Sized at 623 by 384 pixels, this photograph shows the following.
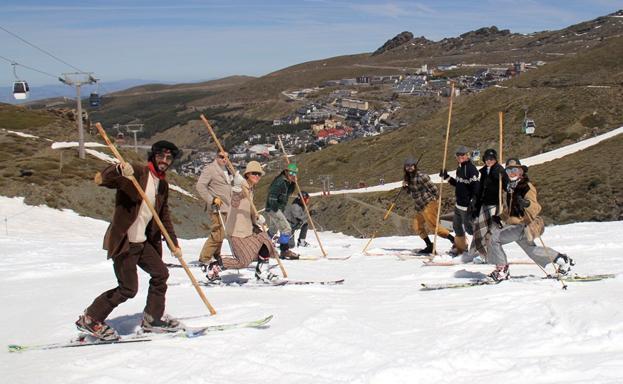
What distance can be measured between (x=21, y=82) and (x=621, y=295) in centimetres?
5149

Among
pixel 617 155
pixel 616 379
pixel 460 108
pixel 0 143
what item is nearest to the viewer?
pixel 616 379

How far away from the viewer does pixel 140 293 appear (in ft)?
34.2

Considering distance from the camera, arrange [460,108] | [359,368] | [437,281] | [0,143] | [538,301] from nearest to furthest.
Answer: [359,368] → [538,301] → [437,281] → [0,143] → [460,108]

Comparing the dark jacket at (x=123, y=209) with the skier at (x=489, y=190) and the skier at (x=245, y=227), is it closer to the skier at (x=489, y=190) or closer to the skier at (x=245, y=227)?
the skier at (x=245, y=227)

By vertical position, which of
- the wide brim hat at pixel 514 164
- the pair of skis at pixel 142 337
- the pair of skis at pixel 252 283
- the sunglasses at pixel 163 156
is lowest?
the pair of skis at pixel 252 283

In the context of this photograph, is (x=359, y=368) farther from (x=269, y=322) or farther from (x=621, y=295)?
(x=621, y=295)

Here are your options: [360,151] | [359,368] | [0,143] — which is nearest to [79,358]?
[359,368]

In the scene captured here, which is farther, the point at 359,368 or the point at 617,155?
the point at 617,155

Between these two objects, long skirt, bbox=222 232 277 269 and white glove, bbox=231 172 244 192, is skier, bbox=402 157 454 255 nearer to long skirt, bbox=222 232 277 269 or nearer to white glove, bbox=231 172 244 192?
white glove, bbox=231 172 244 192

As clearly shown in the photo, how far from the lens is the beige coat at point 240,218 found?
10320 mm

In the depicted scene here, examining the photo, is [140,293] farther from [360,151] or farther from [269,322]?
[360,151]

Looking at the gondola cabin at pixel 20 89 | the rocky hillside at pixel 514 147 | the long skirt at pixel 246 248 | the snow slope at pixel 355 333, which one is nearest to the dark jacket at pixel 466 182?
the snow slope at pixel 355 333

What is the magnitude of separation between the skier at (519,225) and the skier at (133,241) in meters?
5.57

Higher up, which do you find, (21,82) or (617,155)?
(21,82)
